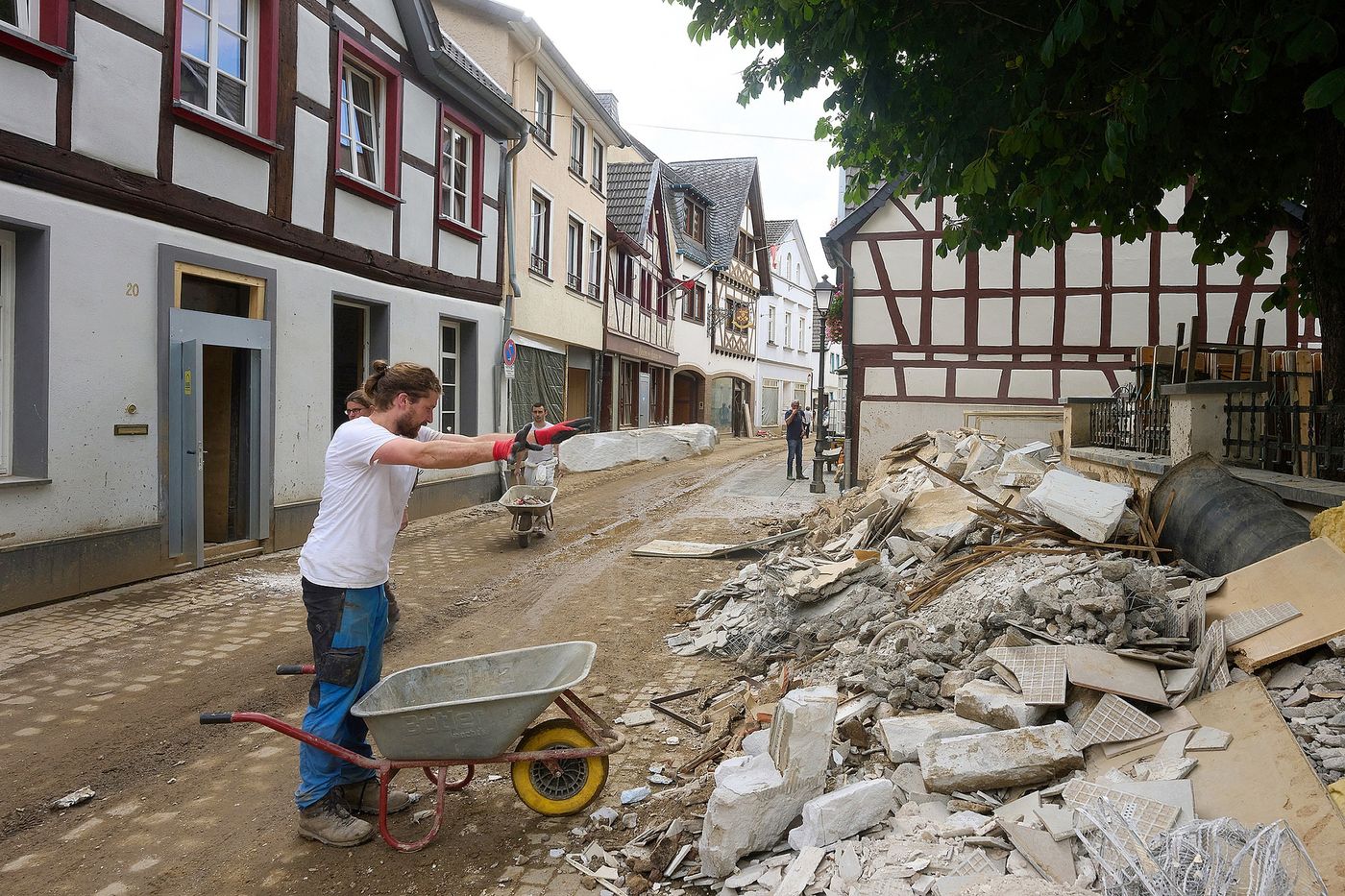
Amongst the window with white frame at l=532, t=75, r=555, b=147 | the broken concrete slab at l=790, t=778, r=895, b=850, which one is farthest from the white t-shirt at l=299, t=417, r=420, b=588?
the window with white frame at l=532, t=75, r=555, b=147

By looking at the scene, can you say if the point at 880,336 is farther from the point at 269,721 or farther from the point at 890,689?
the point at 269,721

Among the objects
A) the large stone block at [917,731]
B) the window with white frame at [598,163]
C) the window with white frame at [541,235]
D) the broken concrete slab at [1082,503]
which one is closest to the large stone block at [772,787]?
the large stone block at [917,731]

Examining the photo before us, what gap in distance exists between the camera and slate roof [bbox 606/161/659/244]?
1022 inches

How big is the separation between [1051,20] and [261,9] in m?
7.99

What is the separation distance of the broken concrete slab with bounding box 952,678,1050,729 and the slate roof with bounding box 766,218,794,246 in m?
39.9

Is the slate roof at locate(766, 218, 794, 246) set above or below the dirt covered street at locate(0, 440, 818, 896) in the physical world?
above

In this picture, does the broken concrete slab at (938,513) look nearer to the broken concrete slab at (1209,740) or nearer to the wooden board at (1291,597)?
the wooden board at (1291,597)

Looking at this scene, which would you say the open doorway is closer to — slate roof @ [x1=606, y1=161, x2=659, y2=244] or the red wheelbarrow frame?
the red wheelbarrow frame

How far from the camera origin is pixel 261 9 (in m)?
9.20

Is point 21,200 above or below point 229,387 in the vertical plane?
above

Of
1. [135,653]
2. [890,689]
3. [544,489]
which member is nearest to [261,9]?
[544,489]

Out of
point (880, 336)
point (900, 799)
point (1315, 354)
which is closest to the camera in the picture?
point (900, 799)

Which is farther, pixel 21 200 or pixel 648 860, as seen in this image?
pixel 21 200

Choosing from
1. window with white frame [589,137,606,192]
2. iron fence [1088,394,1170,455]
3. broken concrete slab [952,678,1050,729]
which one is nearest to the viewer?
broken concrete slab [952,678,1050,729]
